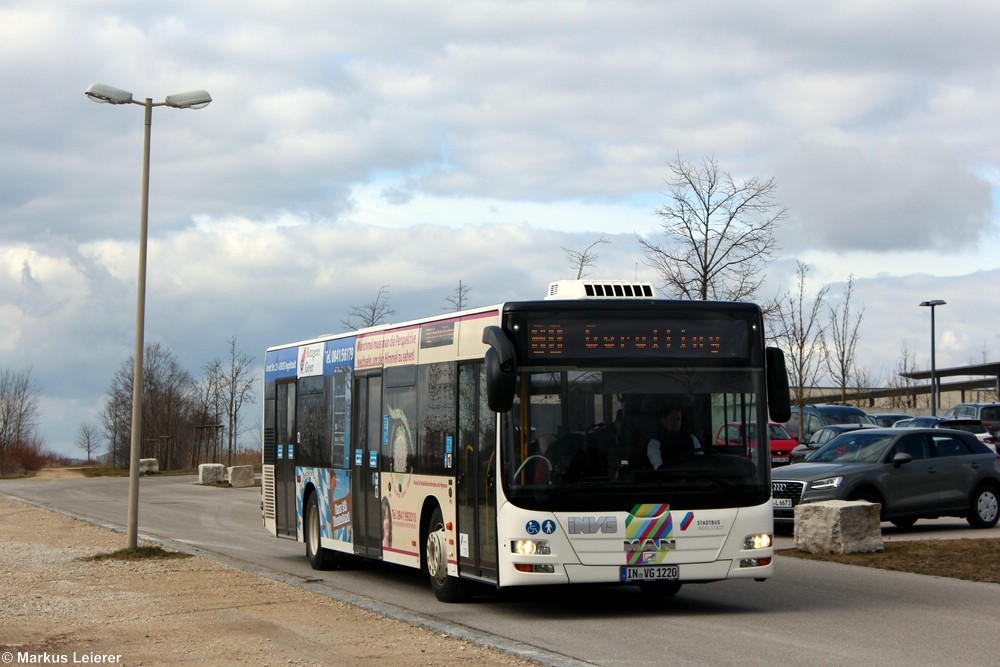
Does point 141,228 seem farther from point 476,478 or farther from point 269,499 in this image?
point 476,478

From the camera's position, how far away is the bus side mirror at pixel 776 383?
12305mm

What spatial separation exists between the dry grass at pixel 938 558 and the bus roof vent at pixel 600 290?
219 inches

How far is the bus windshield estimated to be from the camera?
39.1 ft

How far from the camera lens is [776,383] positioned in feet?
40.8

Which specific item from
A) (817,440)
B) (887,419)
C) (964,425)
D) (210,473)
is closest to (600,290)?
(817,440)

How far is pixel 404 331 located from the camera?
15.4m

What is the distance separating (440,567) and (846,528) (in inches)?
266

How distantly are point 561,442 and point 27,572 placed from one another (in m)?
8.88

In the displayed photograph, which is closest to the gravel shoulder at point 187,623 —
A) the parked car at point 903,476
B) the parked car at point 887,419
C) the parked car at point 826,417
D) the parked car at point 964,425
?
the parked car at point 903,476

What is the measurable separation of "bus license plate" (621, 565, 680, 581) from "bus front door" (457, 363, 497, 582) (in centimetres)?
121

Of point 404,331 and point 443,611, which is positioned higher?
point 404,331

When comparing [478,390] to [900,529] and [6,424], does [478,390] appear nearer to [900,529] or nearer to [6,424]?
[900,529]

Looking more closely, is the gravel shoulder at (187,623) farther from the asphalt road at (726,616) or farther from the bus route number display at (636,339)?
the bus route number display at (636,339)

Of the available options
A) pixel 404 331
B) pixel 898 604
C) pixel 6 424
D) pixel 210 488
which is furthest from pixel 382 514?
pixel 6 424
